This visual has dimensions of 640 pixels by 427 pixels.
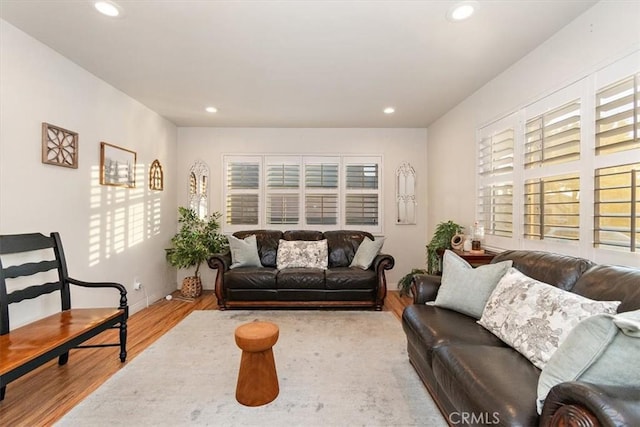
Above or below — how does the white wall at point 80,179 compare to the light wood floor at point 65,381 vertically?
above

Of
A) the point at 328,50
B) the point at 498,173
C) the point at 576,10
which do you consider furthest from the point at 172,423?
the point at 576,10

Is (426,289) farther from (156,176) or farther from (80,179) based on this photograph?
(156,176)

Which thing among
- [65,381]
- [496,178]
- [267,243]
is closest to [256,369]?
[65,381]

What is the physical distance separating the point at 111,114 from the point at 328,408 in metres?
3.58

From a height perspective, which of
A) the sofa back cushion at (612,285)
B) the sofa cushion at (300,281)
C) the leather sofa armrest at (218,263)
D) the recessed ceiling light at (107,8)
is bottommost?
the sofa cushion at (300,281)

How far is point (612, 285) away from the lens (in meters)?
1.49

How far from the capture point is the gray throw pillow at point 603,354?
3.37 ft

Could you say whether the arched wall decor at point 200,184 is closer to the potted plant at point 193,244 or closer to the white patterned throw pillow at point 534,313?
the potted plant at point 193,244

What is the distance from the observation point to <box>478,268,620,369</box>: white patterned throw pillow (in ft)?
4.53

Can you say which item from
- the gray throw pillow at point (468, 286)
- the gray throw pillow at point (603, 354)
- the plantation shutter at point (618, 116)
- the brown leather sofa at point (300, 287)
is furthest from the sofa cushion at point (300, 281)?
the plantation shutter at point (618, 116)

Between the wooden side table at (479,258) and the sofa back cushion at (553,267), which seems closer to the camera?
the sofa back cushion at (553,267)

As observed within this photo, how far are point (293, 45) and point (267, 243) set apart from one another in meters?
2.66

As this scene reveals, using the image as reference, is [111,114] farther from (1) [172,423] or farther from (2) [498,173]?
(2) [498,173]

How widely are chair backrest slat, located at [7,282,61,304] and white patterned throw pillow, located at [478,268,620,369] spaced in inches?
124
